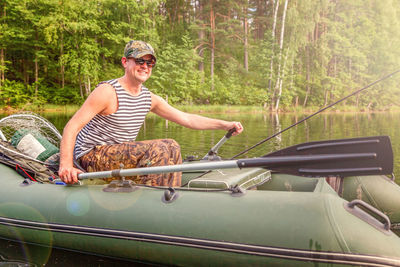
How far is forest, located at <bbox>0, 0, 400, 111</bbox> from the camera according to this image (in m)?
21.0

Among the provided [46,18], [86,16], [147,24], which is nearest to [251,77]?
[147,24]

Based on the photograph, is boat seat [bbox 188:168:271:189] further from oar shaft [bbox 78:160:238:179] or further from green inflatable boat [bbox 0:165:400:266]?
oar shaft [bbox 78:160:238:179]

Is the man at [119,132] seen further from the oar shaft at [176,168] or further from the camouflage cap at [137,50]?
the oar shaft at [176,168]

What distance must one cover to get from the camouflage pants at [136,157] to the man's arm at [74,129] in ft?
0.76

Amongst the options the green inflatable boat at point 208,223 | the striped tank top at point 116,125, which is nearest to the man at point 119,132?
the striped tank top at point 116,125

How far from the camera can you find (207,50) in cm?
2902

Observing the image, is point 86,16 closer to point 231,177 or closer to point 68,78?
point 68,78

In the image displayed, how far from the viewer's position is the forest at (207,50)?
21.0 meters

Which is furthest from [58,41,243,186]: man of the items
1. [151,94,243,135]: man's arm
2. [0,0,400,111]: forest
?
[0,0,400,111]: forest

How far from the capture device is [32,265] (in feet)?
9.30

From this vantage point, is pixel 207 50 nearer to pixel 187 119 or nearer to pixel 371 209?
pixel 187 119

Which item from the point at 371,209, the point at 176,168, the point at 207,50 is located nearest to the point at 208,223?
the point at 176,168

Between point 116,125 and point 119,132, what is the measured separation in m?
0.08

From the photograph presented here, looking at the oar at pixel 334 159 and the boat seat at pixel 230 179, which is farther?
the boat seat at pixel 230 179
